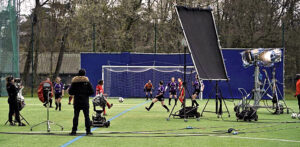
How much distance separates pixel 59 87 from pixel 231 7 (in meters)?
22.7

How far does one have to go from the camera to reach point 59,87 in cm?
2417

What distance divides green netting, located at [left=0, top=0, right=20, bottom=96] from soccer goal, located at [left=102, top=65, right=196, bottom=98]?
280 inches

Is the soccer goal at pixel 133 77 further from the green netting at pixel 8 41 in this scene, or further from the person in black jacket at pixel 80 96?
the person in black jacket at pixel 80 96

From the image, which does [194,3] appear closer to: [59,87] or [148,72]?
[148,72]

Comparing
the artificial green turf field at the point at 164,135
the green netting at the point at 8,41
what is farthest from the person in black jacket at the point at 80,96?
the green netting at the point at 8,41

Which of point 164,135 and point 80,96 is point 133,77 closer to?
point 80,96

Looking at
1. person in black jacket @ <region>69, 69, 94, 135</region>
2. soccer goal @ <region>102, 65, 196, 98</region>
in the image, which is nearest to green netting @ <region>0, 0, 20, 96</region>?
soccer goal @ <region>102, 65, 196, 98</region>

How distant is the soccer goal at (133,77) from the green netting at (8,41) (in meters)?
7.10

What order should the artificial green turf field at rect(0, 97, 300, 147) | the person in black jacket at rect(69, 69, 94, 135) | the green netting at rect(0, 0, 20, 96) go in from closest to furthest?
the artificial green turf field at rect(0, 97, 300, 147)
the person in black jacket at rect(69, 69, 94, 135)
the green netting at rect(0, 0, 20, 96)

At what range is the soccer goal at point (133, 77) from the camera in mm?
36941

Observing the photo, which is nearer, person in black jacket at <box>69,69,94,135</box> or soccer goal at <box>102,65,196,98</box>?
person in black jacket at <box>69,69,94,135</box>

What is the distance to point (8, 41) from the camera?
3406 centimetres

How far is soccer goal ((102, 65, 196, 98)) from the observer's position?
36941mm

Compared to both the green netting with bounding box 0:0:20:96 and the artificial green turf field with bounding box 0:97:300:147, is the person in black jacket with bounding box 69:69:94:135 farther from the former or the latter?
the green netting with bounding box 0:0:20:96
